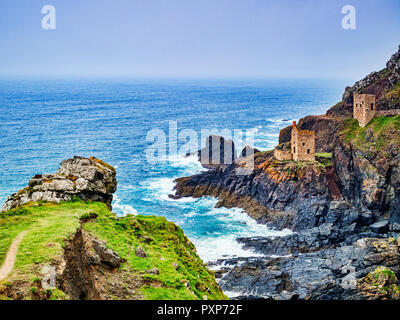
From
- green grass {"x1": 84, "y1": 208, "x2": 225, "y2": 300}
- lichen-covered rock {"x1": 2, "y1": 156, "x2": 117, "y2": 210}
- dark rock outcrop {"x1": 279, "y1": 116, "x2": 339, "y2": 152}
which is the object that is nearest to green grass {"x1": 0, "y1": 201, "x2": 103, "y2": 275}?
lichen-covered rock {"x1": 2, "y1": 156, "x2": 117, "y2": 210}

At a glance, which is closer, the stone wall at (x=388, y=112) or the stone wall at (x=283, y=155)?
the stone wall at (x=388, y=112)

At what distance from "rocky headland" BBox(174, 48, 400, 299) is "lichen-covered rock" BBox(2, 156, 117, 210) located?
19.2 metres

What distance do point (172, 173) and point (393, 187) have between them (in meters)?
41.9

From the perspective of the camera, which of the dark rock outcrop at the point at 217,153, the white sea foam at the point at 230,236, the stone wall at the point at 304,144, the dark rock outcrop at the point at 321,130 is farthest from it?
the dark rock outcrop at the point at 217,153

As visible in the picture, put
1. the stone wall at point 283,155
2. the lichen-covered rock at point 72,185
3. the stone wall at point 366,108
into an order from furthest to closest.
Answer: the stone wall at point 283,155, the stone wall at point 366,108, the lichen-covered rock at point 72,185

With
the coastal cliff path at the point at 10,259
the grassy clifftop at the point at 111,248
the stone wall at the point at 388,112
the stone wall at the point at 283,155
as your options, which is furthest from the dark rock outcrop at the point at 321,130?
the coastal cliff path at the point at 10,259

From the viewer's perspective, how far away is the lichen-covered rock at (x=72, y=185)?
23.2m

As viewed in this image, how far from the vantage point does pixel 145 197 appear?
6762cm

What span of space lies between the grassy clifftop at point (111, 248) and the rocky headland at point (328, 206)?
17147 mm

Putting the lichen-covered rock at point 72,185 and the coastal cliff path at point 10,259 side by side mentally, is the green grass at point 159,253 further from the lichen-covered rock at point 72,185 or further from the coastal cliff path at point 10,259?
the coastal cliff path at point 10,259

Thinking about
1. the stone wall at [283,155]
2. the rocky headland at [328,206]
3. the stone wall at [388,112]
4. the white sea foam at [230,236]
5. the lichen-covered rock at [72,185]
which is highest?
the stone wall at [388,112]

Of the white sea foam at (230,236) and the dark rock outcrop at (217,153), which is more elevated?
the dark rock outcrop at (217,153)

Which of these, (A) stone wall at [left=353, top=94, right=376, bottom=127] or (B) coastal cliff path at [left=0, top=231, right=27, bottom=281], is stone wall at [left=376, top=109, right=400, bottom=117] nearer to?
(A) stone wall at [left=353, top=94, right=376, bottom=127]

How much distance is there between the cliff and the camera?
14.0m
